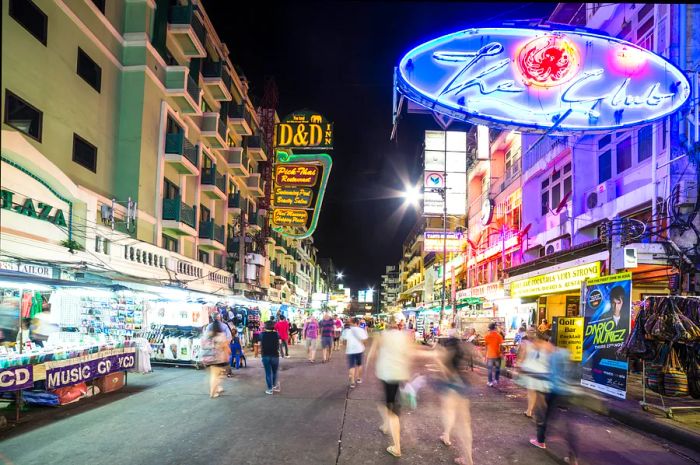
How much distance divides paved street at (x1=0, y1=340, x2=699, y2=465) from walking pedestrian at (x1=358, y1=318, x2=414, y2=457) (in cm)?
34

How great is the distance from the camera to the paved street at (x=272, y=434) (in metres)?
6.54

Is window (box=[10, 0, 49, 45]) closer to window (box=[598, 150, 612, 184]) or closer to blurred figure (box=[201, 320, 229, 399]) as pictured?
blurred figure (box=[201, 320, 229, 399])

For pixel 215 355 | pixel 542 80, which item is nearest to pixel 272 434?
pixel 215 355

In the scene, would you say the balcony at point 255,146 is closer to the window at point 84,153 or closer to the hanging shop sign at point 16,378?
the window at point 84,153

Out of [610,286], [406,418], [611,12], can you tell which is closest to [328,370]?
[406,418]

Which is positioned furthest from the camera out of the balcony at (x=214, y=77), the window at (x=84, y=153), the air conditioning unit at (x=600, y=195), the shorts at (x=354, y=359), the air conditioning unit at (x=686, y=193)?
the balcony at (x=214, y=77)

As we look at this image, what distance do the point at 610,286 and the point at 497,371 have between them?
426cm

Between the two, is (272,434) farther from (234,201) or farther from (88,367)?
(234,201)

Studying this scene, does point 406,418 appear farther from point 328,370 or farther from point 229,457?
point 328,370

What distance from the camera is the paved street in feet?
21.5

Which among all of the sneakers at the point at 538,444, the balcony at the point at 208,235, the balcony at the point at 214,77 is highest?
the balcony at the point at 214,77

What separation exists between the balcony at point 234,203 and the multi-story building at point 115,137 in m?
1.79

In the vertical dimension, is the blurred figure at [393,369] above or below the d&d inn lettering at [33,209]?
below

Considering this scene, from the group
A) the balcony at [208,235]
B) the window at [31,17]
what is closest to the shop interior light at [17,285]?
the window at [31,17]
